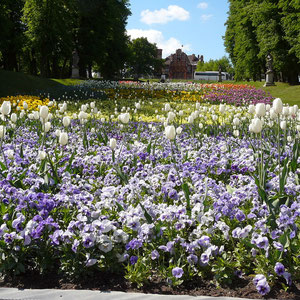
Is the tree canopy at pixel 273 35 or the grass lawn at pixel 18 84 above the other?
the tree canopy at pixel 273 35

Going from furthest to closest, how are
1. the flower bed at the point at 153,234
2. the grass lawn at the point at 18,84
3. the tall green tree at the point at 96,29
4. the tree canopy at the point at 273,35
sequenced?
the tall green tree at the point at 96,29
the tree canopy at the point at 273,35
the grass lawn at the point at 18,84
the flower bed at the point at 153,234

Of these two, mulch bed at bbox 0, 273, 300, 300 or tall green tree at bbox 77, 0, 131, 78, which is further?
tall green tree at bbox 77, 0, 131, 78

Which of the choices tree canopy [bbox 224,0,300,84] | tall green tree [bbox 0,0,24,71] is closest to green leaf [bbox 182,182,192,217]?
tree canopy [bbox 224,0,300,84]

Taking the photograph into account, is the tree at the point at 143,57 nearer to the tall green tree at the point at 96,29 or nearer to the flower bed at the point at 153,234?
the tall green tree at the point at 96,29

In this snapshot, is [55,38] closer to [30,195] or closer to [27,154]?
[27,154]

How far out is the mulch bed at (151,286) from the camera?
8.23ft

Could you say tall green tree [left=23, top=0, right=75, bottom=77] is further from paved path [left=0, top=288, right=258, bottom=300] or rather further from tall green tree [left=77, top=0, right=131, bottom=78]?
paved path [left=0, top=288, right=258, bottom=300]

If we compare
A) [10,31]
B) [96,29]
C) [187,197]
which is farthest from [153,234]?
[96,29]

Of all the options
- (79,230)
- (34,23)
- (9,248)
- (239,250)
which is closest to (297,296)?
(239,250)

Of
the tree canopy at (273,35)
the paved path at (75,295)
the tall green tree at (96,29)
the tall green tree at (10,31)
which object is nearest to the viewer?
the paved path at (75,295)

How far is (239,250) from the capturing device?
113 inches

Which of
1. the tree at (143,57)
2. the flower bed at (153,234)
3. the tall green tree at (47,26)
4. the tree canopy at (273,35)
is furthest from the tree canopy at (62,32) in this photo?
the tree at (143,57)

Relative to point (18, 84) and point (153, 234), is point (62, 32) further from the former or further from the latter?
point (153, 234)

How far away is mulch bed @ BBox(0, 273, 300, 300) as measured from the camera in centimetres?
251
